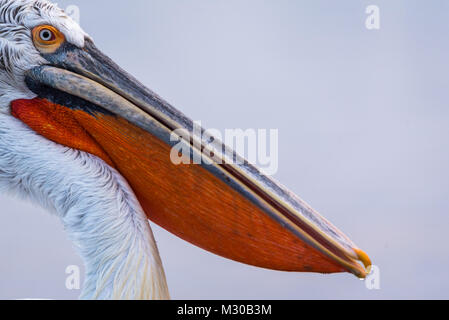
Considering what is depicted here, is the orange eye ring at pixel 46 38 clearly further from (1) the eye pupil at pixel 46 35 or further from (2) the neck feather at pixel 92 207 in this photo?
(2) the neck feather at pixel 92 207

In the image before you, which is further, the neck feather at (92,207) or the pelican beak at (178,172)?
the pelican beak at (178,172)

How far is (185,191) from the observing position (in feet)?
9.04

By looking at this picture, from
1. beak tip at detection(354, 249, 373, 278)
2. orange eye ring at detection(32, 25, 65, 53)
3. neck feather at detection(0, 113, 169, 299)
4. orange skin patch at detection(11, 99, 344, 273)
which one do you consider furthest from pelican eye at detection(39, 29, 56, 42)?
beak tip at detection(354, 249, 373, 278)

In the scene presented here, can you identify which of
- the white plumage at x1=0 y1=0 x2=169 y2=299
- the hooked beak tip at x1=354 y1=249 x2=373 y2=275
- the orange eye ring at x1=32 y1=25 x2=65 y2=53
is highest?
the orange eye ring at x1=32 y1=25 x2=65 y2=53

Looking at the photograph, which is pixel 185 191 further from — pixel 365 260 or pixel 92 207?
pixel 365 260

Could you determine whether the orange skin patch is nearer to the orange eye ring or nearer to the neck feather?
the neck feather

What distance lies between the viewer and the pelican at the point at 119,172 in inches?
102

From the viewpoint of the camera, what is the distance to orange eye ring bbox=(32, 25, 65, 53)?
2.73m

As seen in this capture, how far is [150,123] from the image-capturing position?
2.74 metres

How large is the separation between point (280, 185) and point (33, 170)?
1.38 metres

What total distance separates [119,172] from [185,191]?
42 centimetres

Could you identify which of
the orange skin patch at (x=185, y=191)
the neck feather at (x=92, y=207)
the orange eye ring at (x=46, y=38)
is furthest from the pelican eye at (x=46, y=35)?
the neck feather at (x=92, y=207)

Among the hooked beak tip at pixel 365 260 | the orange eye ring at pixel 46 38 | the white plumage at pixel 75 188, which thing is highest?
the orange eye ring at pixel 46 38
